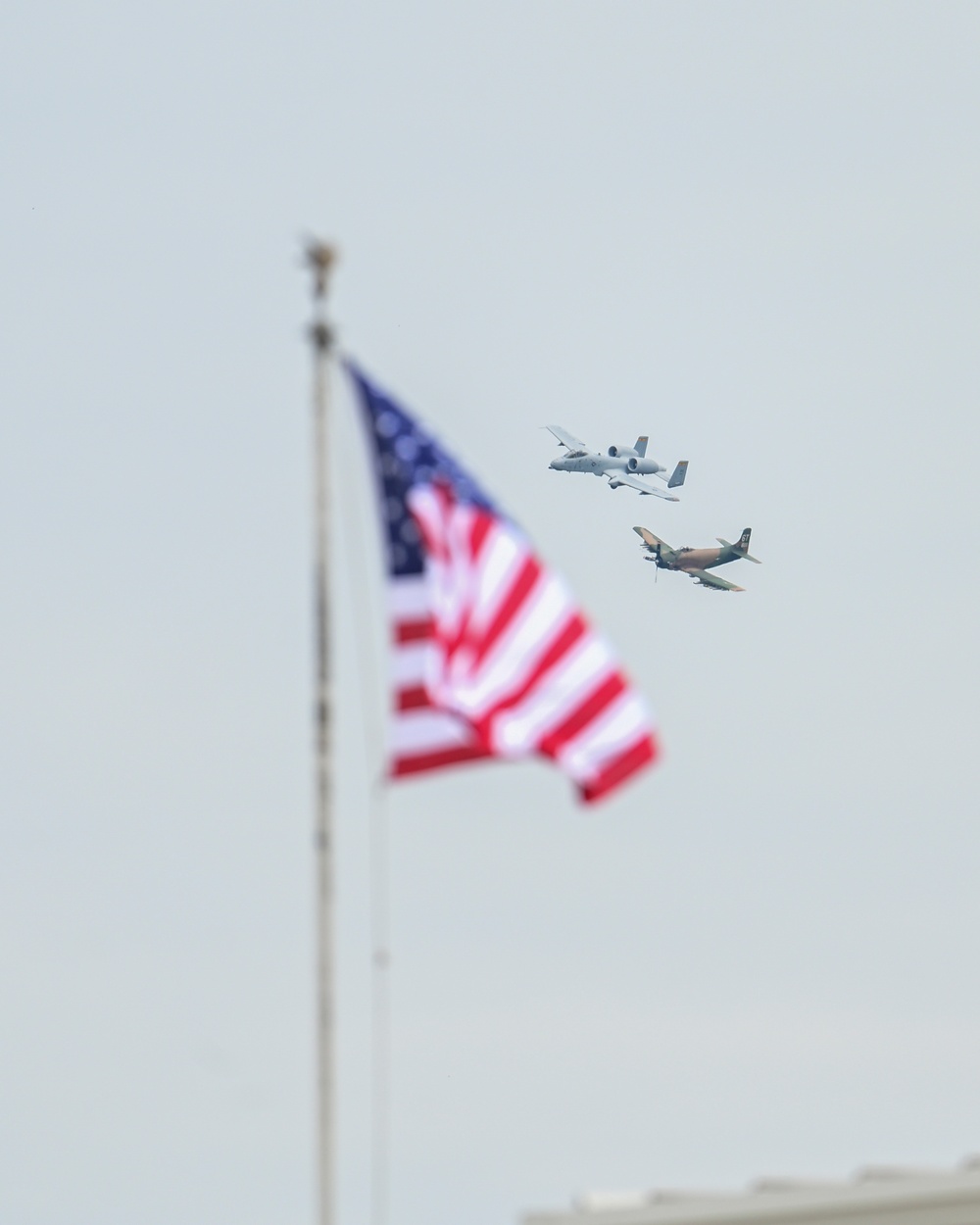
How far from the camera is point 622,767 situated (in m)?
16.8

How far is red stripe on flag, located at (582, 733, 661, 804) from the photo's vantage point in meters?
16.7

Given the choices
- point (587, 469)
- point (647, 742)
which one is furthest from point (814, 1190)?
point (587, 469)

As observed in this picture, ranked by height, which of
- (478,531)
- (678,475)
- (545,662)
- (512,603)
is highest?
(678,475)

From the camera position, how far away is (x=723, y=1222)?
730 inches

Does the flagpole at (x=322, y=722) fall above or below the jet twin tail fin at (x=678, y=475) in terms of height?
below

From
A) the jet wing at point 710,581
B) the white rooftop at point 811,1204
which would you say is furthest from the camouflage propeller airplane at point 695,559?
the white rooftop at point 811,1204

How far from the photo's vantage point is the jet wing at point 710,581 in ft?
331

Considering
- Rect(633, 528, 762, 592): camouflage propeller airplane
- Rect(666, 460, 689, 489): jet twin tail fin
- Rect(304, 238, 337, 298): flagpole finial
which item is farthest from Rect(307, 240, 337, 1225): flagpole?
Rect(666, 460, 689, 489): jet twin tail fin

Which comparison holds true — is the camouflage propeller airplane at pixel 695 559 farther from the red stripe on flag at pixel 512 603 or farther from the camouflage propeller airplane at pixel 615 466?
the red stripe on flag at pixel 512 603

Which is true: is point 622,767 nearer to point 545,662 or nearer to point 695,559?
point 545,662

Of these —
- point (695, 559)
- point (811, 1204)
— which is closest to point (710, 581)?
point (695, 559)

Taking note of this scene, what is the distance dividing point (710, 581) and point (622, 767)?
85167 mm

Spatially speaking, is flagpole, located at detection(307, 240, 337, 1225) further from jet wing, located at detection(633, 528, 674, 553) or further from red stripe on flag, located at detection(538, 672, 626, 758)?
jet wing, located at detection(633, 528, 674, 553)

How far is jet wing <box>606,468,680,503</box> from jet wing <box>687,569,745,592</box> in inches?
347
